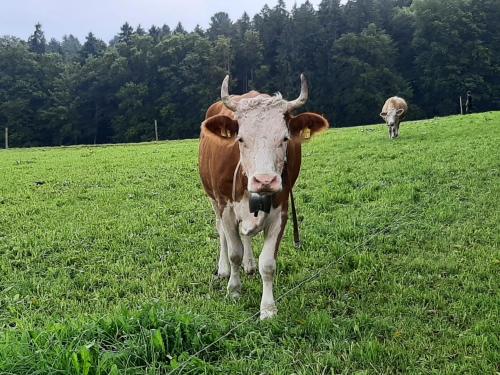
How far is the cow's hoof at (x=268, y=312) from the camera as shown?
4.90m

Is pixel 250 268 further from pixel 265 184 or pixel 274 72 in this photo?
pixel 274 72

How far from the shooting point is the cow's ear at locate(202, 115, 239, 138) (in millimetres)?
4977

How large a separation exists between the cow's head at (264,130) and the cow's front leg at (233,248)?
848 mm

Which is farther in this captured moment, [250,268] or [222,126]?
[250,268]

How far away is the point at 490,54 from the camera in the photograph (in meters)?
68.0

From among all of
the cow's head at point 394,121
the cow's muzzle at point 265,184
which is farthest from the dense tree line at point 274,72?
the cow's muzzle at point 265,184

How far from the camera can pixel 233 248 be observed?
5641mm

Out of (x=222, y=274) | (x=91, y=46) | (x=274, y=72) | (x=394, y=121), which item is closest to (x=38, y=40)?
(x=91, y=46)

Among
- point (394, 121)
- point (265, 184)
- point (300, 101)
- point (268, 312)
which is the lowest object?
point (268, 312)

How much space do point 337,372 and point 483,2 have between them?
82.0m

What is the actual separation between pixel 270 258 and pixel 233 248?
1.90 feet

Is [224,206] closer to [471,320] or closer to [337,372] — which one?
[337,372]

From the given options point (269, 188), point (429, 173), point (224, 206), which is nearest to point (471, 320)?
point (269, 188)

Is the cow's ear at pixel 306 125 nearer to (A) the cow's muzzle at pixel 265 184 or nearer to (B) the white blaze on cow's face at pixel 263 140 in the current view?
(B) the white blaze on cow's face at pixel 263 140
